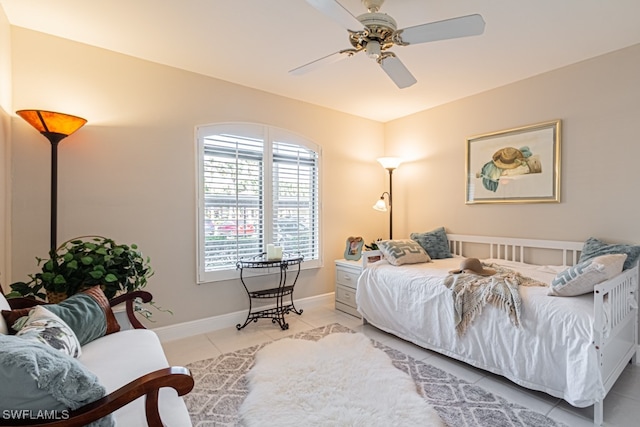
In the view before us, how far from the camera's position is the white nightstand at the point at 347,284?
3525 mm

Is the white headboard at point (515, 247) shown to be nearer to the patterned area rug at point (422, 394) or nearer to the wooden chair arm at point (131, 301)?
the patterned area rug at point (422, 394)

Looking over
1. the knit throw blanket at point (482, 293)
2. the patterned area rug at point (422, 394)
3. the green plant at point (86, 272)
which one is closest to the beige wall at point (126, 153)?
the green plant at point (86, 272)

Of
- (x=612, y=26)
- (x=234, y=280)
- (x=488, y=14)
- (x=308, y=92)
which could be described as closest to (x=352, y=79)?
(x=308, y=92)

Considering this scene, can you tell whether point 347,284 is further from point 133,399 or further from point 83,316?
point 133,399

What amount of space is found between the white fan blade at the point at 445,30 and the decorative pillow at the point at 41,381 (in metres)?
2.14

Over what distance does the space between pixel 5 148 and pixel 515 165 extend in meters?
4.49

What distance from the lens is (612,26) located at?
2250mm

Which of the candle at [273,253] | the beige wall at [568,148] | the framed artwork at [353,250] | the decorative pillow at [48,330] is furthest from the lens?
the framed artwork at [353,250]

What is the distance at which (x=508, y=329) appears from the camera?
2133mm

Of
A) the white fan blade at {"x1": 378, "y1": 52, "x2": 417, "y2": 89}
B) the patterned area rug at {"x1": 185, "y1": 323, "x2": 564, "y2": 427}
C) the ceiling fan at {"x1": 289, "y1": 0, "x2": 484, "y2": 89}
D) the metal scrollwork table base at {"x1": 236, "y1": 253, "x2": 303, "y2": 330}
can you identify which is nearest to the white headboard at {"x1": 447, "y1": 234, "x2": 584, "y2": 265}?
the patterned area rug at {"x1": 185, "y1": 323, "x2": 564, "y2": 427}

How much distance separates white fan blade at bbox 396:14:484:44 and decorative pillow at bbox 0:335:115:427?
2.14 m

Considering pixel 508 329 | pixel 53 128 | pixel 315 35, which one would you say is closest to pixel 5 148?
pixel 53 128

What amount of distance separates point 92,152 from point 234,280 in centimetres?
176

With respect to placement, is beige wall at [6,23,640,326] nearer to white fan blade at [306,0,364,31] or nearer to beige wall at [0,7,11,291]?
beige wall at [0,7,11,291]
